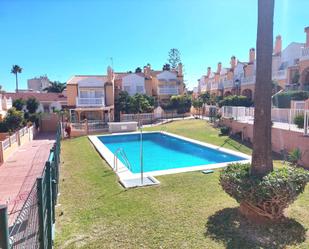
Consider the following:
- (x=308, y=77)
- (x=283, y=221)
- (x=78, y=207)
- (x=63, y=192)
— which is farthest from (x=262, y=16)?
(x=308, y=77)

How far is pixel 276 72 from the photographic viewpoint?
36781 millimetres

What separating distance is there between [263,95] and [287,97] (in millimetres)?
21178

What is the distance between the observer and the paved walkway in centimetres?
917

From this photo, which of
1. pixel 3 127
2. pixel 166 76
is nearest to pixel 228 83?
pixel 166 76

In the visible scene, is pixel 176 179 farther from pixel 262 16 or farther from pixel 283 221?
pixel 262 16

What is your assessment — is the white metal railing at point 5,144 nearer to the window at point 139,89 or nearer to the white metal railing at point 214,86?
the window at point 139,89

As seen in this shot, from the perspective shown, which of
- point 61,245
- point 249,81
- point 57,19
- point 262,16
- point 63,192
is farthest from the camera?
point 249,81

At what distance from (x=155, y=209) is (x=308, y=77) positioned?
3102cm

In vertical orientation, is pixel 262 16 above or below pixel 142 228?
above

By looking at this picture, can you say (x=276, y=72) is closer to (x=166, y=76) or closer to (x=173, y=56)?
(x=166, y=76)

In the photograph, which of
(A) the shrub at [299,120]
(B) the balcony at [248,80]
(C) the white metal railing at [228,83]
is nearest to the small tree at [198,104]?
(B) the balcony at [248,80]

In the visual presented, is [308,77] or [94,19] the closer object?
[94,19]

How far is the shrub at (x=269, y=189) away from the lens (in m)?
5.69

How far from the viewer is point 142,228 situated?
6395 mm
